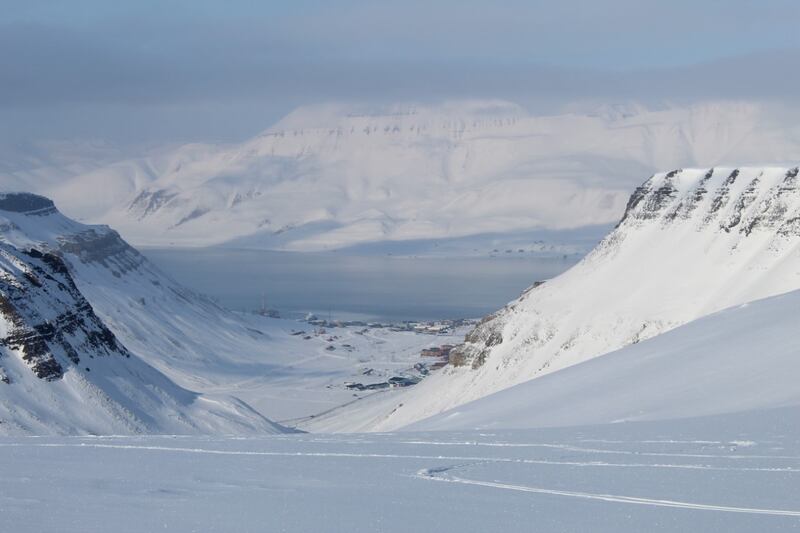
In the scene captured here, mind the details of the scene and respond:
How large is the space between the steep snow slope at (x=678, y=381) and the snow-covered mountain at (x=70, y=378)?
804 inches

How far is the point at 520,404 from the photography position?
26.0 meters

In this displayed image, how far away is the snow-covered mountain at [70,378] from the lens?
145 ft

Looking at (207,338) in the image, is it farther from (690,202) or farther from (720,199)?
(720,199)

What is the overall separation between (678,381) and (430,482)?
33.1 feet

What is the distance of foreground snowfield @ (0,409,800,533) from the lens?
12648 millimetres

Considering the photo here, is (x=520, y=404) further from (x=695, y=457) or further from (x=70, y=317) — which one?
(x=70, y=317)

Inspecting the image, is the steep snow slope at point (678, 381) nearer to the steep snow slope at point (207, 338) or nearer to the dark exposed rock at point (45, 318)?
the dark exposed rock at point (45, 318)

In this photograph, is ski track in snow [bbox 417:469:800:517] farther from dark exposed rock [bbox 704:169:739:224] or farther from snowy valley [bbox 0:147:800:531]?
dark exposed rock [bbox 704:169:739:224]

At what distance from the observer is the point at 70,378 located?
46.8 m

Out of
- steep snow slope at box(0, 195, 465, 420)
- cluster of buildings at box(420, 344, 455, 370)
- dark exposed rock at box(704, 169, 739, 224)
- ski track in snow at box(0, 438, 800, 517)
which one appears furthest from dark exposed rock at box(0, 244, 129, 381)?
cluster of buildings at box(420, 344, 455, 370)

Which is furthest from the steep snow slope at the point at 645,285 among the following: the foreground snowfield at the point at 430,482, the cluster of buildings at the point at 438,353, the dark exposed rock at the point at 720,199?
the foreground snowfield at the point at 430,482

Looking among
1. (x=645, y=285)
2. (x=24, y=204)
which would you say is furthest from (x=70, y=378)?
(x=24, y=204)

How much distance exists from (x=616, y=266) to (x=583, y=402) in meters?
52.0

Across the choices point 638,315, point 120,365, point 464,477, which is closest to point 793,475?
point 464,477
